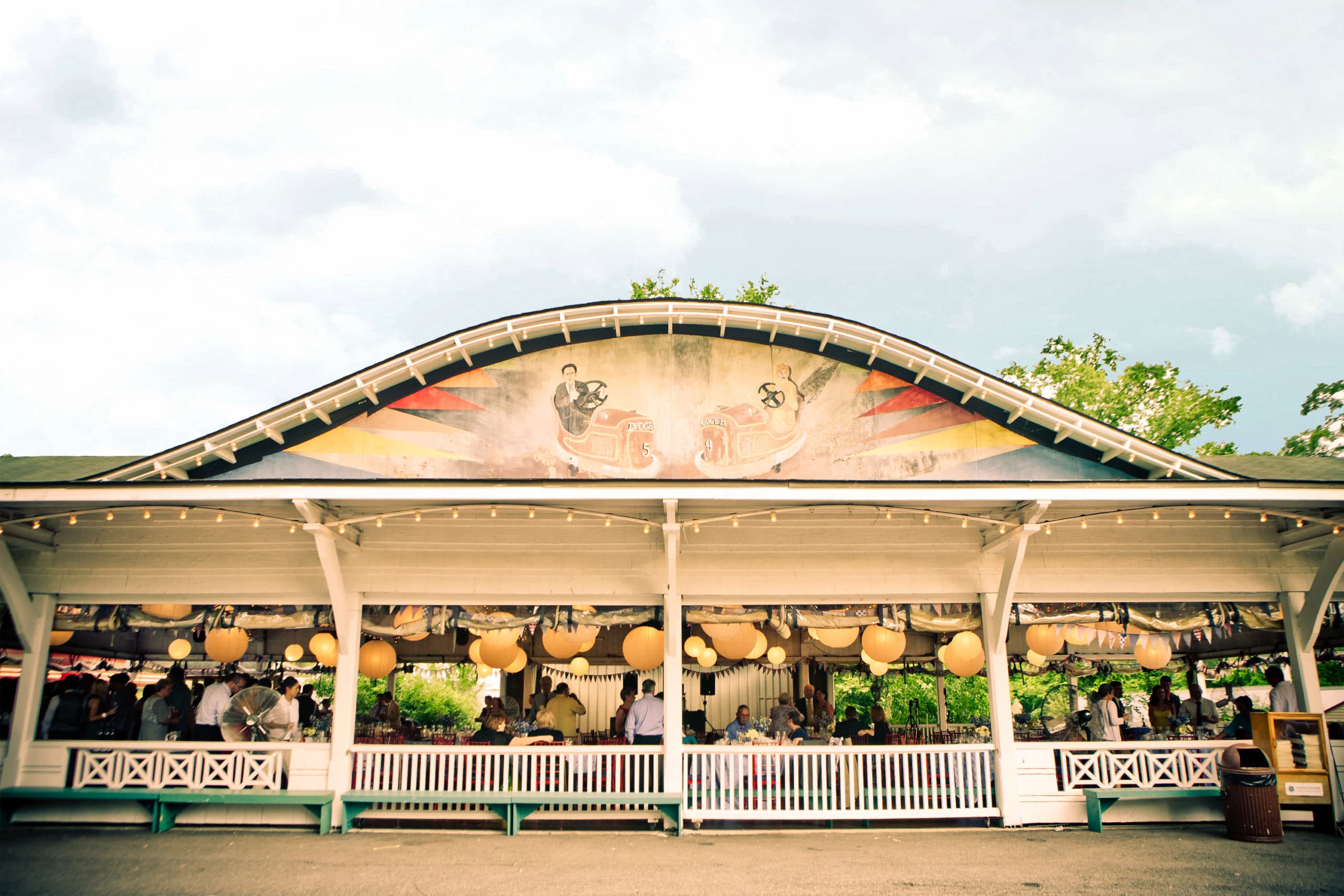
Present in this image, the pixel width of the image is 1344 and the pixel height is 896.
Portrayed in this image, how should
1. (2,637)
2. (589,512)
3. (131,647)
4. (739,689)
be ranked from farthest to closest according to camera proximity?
1. (739,689)
2. (131,647)
3. (2,637)
4. (589,512)

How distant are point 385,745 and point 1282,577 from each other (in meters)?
11.4

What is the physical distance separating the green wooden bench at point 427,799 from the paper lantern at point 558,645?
1812mm

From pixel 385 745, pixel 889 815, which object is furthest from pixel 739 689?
pixel 385 745

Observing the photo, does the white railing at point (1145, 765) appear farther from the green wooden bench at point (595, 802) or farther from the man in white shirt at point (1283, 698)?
the green wooden bench at point (595, 802)

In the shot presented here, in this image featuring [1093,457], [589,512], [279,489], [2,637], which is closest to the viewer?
[279,489]

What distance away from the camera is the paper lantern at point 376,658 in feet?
36.2

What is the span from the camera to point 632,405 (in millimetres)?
10562

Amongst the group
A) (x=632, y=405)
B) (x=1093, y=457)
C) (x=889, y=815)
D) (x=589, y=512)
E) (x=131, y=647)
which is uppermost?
(x=632, y=405)

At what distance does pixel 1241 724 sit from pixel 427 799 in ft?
32.9

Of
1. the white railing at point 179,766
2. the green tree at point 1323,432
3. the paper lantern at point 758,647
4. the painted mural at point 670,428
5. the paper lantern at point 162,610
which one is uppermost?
the green tree at point 1323,432

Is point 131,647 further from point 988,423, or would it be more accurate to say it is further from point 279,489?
point 988,423

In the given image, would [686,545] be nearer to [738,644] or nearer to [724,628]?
[724,628]

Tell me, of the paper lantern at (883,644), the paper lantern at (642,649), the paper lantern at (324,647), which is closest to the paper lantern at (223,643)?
the paper lantern at (324,647)

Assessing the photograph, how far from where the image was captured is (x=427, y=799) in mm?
9617
